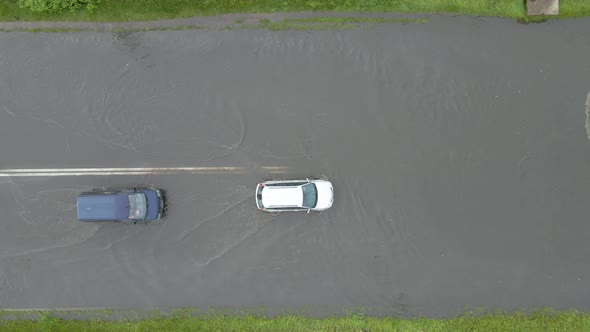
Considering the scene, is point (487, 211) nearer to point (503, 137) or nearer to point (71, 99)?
point (503, 137)

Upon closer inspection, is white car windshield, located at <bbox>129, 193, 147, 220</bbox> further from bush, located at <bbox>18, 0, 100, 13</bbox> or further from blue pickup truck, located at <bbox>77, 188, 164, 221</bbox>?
bush, located at <bbox>18, 0, 100, 13</bbox>

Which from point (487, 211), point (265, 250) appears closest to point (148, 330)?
point (265, 250)

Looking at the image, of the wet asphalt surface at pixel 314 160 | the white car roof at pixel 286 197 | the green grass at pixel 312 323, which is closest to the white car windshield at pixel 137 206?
the wet asphalt surface at pixel 314 160

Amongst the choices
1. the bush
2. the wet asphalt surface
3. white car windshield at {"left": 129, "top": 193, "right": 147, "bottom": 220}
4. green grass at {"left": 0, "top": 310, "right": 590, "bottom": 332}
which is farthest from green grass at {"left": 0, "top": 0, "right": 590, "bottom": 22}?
green grass at {"left": 0, "top": 310, "right": 590, "bottom": 332}

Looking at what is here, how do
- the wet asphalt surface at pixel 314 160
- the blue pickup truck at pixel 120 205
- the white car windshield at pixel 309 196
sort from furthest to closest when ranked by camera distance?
the wet asphalt surface at pixel 314 160, the white car windshield at pixel 309 196, the blue pickup truck at pixel 120 205

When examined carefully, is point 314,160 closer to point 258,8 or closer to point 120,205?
point 258,8

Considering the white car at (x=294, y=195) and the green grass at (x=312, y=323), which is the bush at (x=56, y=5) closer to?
the white car at (x=294, y=195)
